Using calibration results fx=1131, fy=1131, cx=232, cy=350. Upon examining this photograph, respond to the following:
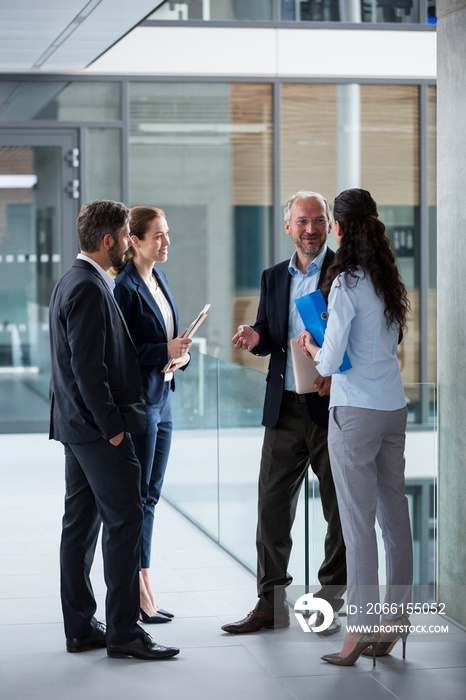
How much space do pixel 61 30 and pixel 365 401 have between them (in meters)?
6.03

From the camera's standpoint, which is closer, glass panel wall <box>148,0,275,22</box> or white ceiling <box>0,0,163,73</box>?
white ceiling <box>0,0,163,73</box>

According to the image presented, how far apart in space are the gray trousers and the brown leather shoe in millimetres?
618

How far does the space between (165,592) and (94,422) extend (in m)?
1.66

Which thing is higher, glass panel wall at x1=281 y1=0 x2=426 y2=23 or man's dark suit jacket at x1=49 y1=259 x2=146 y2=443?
glass panel wall at x1=281 y1=0 x2=426 y2=23

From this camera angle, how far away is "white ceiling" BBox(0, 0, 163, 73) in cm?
820

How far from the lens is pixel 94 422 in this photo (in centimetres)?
442

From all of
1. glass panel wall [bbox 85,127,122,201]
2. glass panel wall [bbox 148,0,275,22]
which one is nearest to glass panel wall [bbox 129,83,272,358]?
glass panel wall [bbox 85,127,122,201]

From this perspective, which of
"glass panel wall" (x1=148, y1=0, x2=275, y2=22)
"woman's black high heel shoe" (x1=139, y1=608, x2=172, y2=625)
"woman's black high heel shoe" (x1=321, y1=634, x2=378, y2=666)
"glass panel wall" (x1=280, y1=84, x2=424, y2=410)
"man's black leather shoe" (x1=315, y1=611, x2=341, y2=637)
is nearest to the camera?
"woman's black high heel shoe" (x1=321, y1=634, x2=378, y2=666)

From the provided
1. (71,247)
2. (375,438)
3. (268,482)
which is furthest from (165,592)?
(71,247)

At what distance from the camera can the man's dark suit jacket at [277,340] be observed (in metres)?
4.77

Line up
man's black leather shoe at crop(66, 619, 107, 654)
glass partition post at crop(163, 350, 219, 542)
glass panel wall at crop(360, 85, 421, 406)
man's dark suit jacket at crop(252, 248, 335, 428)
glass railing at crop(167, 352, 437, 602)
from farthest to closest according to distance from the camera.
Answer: glass panel wall at crop(360, 85, 421, 406), glass partition post at crop(163, 350, 219, 542), glass railing at crop(167, 352, 437, 602), man's dark suit jacket at crop(252, 248, 335, 428), man's black leather shoe at crop(66, 619, 107, 654)

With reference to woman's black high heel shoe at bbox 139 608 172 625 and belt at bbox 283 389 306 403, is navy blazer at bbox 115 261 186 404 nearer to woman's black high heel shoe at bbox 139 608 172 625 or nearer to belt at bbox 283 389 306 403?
belt at bbox 283 389 306 403

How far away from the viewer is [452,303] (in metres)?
5.00

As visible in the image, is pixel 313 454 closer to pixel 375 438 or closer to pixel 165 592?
pixel 375 438
